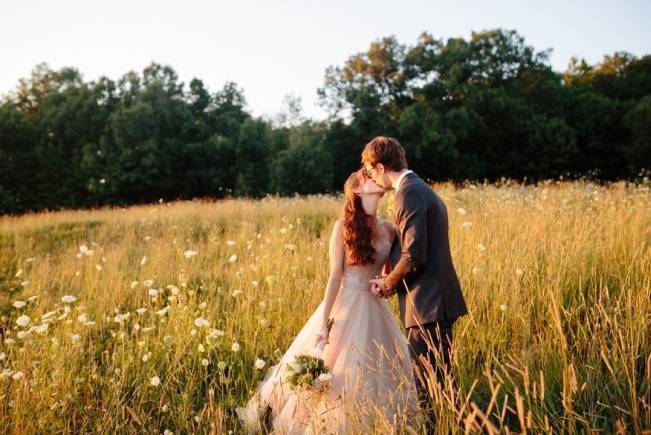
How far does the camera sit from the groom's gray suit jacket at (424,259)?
3004 millimetres

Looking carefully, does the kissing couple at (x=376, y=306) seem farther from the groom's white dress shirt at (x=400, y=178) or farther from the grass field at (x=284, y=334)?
the grass field at (x=284, y=334)

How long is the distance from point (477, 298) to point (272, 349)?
1.91 m

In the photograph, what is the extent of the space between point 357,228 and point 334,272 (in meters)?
0.36

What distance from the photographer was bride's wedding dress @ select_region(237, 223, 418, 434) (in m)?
3.10

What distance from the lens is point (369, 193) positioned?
136 inches

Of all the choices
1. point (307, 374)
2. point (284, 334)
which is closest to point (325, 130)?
point (284, 334)

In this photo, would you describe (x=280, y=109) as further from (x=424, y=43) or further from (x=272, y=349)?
(x=272, y=349)

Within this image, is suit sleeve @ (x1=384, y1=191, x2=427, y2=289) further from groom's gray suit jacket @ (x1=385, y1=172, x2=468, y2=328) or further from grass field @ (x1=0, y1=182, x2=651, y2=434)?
grass field @ (x1=0, y1=182, x2=651, y2=434)

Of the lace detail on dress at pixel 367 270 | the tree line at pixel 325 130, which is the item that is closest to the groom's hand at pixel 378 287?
the lace detail on dress at pixel 367 270

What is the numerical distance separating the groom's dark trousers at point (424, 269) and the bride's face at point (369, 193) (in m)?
0.30

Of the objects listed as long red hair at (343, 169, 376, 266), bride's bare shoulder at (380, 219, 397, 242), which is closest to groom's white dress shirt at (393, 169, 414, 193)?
long red hair at (343, 169, 376, 266)

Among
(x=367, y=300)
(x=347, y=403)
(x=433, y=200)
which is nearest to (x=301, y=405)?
(x=347, y=403)

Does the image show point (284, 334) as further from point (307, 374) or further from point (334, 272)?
point (307, 374)

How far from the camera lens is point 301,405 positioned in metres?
3.17
